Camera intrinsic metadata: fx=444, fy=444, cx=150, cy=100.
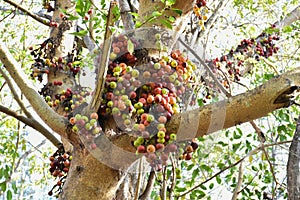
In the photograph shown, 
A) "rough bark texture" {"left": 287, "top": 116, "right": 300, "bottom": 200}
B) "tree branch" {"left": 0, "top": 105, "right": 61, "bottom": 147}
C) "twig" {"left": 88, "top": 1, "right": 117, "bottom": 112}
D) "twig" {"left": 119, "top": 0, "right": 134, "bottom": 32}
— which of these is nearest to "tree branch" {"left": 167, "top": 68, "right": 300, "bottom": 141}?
"twig" {"left": 88, "top": 1, "right": 117, "bottom": 112}

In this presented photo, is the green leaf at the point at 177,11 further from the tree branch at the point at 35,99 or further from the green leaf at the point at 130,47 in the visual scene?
the tree branch at the point at 35,99

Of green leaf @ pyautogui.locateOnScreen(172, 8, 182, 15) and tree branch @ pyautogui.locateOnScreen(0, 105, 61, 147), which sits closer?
green leaf @ pyautogui.locateOnScreen(172, 8, 182, 15)

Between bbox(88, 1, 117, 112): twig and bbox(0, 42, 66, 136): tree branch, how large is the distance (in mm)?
144

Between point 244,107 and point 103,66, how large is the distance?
17.0 inches

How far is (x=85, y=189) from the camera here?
1394 millimetres

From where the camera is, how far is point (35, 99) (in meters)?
1.53

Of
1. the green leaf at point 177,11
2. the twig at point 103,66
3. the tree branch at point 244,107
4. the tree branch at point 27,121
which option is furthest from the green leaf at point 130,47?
the tree branch at point 27,121

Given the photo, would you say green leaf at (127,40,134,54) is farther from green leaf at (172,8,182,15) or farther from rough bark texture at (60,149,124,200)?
rough bark texture at (60,149,124,200)

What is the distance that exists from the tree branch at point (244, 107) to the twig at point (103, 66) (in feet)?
0.89

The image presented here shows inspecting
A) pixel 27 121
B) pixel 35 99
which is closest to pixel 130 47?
pixel 35 99

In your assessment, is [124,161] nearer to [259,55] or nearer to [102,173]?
[102,173]

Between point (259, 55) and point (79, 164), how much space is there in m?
1.64

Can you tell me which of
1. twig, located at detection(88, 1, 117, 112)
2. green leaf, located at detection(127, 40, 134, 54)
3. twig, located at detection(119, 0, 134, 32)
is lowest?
twig, located at detection(88, 1, 117, 112)

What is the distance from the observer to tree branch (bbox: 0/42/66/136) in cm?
146
